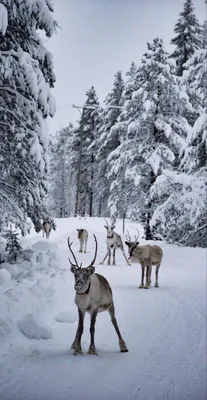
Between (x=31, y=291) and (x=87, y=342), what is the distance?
3.57ft

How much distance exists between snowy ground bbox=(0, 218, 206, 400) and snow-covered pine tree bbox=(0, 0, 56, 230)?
1.17 metres

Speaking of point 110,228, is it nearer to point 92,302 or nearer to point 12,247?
point 12,247

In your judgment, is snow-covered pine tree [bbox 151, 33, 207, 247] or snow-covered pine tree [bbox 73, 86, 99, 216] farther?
snow-covered pine tree [bbox 151, 33, 207, 247]

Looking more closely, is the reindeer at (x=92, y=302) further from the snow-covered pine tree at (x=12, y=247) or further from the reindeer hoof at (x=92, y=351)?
the snow-covered pine tree at (x=12, y=247)

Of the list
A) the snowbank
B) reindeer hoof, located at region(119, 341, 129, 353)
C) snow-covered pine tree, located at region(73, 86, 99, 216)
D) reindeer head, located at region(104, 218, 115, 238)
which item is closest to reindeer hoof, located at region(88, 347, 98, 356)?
reindeer hoof, located at region(119, 341, 129, 353)

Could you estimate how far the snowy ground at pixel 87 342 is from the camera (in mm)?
2358

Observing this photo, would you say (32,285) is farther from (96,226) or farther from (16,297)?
(96,226)

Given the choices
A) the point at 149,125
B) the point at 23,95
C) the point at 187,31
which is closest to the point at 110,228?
the point at 23,95

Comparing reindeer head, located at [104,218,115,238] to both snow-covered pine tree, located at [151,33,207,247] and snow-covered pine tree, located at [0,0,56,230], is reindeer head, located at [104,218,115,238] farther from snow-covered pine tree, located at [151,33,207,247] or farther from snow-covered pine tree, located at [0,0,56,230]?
snow-covered pine tree, located at [0,0,56,230]

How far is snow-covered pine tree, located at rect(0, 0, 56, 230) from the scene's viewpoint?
402 cm

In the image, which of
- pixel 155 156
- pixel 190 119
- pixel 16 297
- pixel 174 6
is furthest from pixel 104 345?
pixel 190 119

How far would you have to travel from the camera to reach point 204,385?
9.01 feet

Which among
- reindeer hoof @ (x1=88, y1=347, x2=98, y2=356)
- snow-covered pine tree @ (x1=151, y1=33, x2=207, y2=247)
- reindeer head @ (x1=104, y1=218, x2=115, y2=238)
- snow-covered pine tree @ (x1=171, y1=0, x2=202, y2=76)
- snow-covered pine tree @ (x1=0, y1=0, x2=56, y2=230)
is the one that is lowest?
reindeer hoof @ (x1=88, y1=347, x2=98, y2=356)

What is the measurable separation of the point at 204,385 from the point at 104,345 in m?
1.07
